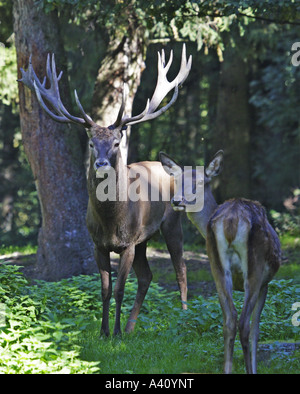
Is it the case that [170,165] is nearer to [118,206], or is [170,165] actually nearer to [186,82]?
[118,206]

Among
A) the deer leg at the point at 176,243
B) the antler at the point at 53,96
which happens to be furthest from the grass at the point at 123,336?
the antler at the point at 53,96

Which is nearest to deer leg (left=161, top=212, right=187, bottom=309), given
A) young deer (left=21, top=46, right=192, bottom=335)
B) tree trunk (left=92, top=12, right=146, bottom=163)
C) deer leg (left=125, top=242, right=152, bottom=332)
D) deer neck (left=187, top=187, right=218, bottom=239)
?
young deer (left=21, top=46, right=192, bottom=335)

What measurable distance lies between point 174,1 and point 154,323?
4.64 metres

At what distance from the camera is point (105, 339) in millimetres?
7645

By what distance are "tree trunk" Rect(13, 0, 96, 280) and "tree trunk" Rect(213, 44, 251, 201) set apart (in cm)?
597

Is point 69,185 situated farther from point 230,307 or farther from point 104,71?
point 230,307

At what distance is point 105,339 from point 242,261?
2403mm

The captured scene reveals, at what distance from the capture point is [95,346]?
7152 mm

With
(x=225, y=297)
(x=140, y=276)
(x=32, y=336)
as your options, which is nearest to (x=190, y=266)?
(x=140, y=276)

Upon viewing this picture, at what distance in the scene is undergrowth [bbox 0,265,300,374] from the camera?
6.05 meters

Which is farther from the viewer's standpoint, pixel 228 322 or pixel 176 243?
pixel 176 243

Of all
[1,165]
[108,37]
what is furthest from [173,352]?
[1,165]

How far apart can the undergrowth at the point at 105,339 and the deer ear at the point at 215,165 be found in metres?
1.67

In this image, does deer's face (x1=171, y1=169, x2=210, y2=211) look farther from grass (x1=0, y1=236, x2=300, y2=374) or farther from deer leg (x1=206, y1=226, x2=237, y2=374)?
grass (x1=0, y1=236, x2=300, y2=374)
